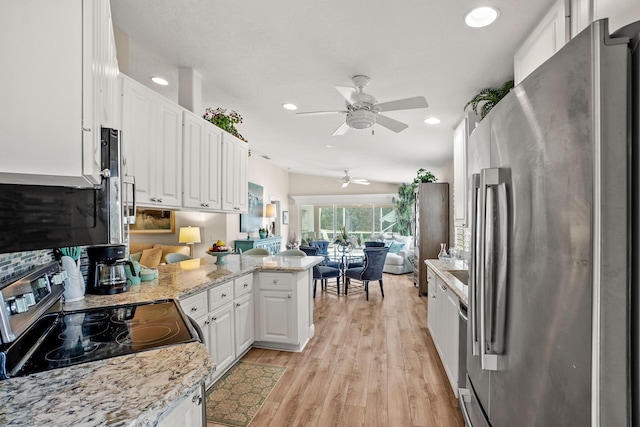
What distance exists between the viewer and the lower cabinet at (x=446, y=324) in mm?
2262

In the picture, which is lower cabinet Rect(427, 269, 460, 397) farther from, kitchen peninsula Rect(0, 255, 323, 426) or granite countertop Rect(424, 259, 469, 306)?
kitchen peninsula Rect(0, 255, 323, 426)

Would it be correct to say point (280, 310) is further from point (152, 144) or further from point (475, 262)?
point (475, 262)

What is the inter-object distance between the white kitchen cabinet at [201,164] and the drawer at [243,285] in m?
0.78

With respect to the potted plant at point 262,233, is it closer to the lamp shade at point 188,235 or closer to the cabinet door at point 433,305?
the lamp shade at point 188,235

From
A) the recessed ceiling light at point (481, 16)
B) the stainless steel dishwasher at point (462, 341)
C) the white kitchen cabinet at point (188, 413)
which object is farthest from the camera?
the stainless steel dishwasher at point (462, 341)

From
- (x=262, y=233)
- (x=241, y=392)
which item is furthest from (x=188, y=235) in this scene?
(x=241, y=392)

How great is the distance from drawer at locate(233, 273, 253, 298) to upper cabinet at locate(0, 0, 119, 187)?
2.04 metres

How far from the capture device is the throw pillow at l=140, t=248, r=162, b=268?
5.09 metres

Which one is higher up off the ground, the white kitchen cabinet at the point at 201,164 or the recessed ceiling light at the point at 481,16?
the recessed ceiling light at the point at 481,16

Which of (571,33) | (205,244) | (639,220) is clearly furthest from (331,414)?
(205,244)

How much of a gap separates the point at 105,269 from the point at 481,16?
272 centimetres

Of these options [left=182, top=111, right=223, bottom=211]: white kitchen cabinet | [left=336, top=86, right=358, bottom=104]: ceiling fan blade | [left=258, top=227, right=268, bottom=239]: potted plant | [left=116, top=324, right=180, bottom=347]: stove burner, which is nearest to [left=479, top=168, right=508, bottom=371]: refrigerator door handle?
[left=116, top=324, right=180, bottom=347]: stove burner

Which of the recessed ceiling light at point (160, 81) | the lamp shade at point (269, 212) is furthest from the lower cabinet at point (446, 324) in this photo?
the lamp shade at point (269, 212)

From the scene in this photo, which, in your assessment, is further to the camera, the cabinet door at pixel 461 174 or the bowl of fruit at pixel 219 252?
the bowl of fruit at pixel 219 252
